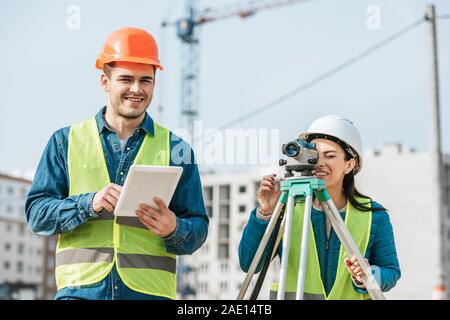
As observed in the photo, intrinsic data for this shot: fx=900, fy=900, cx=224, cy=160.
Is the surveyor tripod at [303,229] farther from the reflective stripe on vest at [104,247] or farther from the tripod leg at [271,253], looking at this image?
the reflective stripe on vest at [104,247]

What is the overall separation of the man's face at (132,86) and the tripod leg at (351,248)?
891mm

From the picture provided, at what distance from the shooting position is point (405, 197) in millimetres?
69000

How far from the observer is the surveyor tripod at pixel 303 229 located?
3.61m

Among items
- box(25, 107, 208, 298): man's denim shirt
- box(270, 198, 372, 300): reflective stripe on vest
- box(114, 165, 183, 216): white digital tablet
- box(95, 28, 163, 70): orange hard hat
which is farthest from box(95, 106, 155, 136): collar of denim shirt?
box(270, 198, 372, 300): reflective stripe on vest

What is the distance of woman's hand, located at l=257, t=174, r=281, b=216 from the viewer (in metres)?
3.90

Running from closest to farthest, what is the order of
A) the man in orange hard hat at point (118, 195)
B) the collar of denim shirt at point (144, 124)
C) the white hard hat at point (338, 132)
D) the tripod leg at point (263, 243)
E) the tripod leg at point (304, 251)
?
the tripod leg at point (304, 251) → the man in orange hard hat at point (118, 195) → the tripod leg at point (263, 243) → the collar of denim shirt at point (144, 124) → the white hard hat at point (338, 132)

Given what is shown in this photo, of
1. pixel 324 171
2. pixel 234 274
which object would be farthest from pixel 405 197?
pixel 324 171

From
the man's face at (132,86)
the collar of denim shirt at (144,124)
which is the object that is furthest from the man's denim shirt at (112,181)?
the man's face at (132,86)

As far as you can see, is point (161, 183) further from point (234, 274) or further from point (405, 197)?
point (234, 274)

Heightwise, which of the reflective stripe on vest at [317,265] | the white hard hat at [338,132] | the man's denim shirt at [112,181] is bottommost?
the reflective stripe on vest at [317,265]

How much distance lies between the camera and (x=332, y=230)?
4.02 m

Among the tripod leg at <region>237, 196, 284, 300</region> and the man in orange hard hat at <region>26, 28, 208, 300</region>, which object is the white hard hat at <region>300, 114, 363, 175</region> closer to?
the tripod leg at <region>237, 196, 284, 300</region>

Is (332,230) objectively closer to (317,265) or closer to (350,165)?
(317,265)
